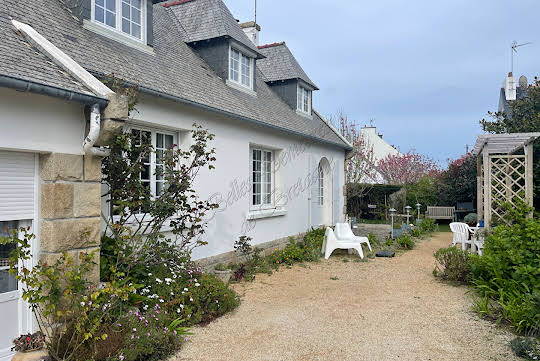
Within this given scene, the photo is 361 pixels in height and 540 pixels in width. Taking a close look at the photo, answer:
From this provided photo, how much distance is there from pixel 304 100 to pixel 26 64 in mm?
10239

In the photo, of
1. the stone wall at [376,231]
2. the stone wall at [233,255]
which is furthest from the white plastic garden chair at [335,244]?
the stone wall at [376,231]

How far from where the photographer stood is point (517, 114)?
15.1m

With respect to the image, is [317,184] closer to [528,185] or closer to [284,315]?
[528,185]

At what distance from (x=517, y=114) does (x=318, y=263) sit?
11.4 m

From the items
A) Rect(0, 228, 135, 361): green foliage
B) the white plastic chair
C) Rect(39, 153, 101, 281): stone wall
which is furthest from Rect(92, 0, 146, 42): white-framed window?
the white plastic chair

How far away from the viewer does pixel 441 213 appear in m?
17.2

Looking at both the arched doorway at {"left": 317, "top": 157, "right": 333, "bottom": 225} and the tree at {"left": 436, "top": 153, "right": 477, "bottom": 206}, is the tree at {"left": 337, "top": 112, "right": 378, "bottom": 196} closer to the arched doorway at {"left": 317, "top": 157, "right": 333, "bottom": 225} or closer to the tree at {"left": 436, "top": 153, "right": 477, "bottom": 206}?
the tree at {"left": 436, "top": 153, "right": 477, "bottom": 206}

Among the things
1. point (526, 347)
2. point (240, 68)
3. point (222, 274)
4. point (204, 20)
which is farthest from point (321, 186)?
point (526, 347)

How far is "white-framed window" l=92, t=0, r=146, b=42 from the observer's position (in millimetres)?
6312

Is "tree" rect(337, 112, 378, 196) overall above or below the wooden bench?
above

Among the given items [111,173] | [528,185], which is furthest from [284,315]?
[528,185]

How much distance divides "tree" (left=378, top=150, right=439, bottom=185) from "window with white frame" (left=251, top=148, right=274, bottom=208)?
55.0ft

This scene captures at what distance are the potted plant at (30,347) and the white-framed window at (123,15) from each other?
4797 mm

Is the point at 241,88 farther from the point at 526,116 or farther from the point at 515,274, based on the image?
the point at 526,116
